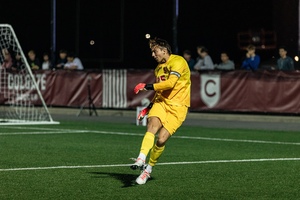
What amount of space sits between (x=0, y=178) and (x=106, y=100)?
17.6m

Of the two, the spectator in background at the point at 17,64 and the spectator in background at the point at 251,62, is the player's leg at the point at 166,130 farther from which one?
the spectator in background at the point at 17,64

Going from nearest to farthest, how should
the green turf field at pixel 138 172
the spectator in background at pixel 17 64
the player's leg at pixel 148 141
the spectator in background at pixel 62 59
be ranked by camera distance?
the green turf field at pixel 138 172 < the player's leg at pixel 148 141 < the spectator in background at pixel 17 64 < the spectator in background at pixel 62 59

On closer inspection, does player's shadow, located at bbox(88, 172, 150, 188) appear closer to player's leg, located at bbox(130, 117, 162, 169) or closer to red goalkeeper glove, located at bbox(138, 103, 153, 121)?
player's leg, located at bbox(130, 117, 162, 169)

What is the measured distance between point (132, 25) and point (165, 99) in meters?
30.2

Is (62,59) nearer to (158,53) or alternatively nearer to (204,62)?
(204,62)

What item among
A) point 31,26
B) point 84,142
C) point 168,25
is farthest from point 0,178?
point 31,26

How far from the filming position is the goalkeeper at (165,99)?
14125 mm

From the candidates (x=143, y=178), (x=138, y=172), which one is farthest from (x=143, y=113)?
(x=138, y=172)

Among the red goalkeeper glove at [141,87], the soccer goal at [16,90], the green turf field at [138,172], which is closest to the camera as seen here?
the green turf field at [138,172]

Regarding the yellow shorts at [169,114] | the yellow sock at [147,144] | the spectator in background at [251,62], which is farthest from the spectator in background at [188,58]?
the yellow sock at [147,144]

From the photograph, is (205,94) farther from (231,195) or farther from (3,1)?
(3,1)

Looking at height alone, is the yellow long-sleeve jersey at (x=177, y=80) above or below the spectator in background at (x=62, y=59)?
above

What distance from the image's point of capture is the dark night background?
4175cm

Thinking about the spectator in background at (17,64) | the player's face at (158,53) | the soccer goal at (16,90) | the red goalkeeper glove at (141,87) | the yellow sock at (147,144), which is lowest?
the soccer goal at (16,90)
